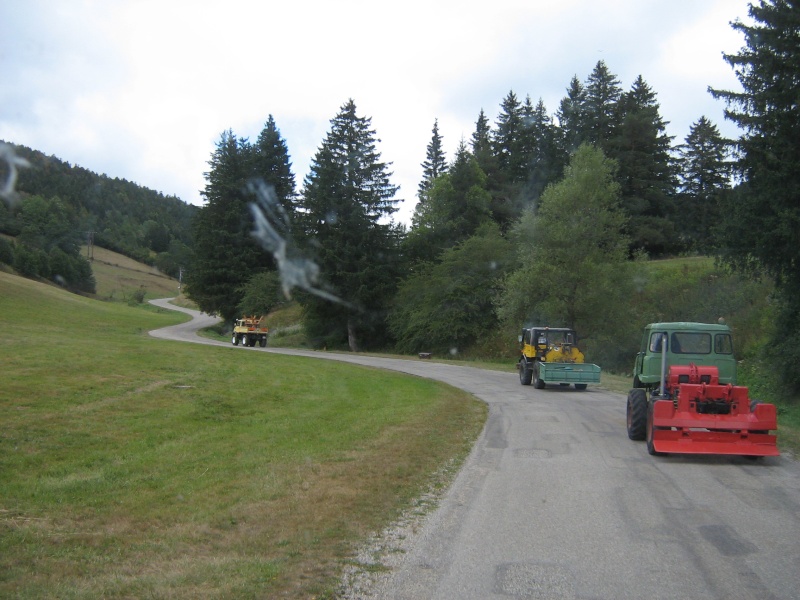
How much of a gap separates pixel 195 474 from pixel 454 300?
39344 mm

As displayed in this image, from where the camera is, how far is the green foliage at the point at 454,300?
4709 centimetres

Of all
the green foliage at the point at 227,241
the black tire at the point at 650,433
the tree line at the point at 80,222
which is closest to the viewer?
the black tire at the point at 650,433

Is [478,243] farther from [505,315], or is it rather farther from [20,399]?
[20,399]

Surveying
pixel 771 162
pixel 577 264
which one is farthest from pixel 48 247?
pixel 771 162

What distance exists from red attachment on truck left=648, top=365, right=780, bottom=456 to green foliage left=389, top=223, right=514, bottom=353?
115 feet

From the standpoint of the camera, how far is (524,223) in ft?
136

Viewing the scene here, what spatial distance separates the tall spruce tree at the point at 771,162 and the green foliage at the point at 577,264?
49.7 ft

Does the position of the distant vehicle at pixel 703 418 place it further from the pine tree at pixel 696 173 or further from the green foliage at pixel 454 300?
the pine tree at pixel 696 173

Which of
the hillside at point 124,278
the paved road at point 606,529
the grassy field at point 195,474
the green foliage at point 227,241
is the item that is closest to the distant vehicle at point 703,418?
the paved road at point 606,529

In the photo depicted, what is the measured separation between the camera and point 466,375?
97.1ft

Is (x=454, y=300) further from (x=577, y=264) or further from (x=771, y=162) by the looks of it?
(x=771, y=162)

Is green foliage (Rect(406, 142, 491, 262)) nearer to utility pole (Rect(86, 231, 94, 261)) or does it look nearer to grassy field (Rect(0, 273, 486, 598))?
grassy field (Rect(0, 273, 486, 598))

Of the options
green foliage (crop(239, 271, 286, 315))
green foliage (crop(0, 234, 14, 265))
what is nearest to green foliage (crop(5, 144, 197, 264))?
green foliage (crop(0, 234, 14, 265))

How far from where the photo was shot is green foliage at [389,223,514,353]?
4709 cm
